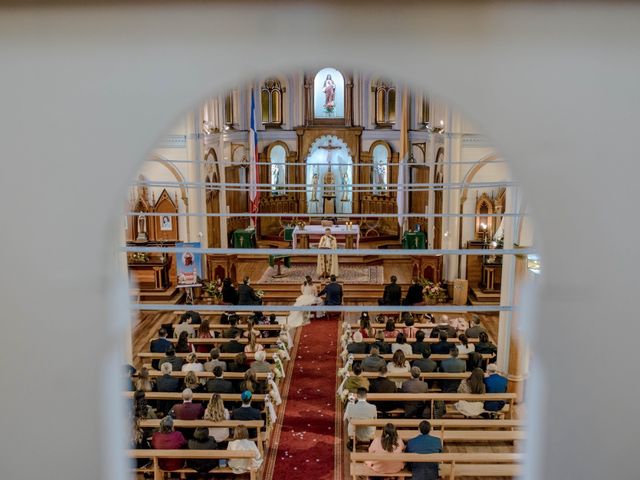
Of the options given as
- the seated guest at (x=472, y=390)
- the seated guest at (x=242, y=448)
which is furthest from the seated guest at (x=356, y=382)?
the seated guest at (x=242, y=448)

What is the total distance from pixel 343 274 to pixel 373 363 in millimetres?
8064

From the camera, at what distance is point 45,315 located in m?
3.04

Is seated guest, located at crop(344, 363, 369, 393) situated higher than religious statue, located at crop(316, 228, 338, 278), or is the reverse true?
religious statue, located at crop(316, 228, 338, 278)

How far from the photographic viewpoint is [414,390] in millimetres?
8500

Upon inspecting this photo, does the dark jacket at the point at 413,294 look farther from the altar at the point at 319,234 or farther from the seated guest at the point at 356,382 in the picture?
the seated guest at the point at 356,382

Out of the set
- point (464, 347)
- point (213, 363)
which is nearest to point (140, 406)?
point (213, 363)

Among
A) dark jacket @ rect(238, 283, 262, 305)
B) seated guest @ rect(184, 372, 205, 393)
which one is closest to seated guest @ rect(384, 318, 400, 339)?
dark jacket @ rect(238, 283, 262, 305)

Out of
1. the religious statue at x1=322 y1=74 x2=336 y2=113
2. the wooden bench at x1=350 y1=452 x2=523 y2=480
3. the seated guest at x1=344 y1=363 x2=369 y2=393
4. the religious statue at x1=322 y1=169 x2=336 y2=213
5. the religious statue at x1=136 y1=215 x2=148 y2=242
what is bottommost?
the wooden bench at x1=350 y1=452 x2=523 y2=480

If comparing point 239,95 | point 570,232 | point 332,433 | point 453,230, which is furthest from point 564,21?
point 239,95

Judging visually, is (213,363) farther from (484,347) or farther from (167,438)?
(484,347)

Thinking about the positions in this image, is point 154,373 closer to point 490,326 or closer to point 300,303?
point 300,303

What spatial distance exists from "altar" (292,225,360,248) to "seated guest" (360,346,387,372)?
8.55 metres

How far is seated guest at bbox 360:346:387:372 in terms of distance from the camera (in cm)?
934

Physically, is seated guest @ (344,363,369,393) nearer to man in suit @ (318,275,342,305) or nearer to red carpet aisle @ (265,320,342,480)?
red carpet aisle @ (265,320,342,480)
